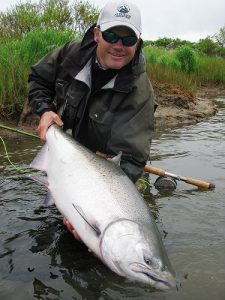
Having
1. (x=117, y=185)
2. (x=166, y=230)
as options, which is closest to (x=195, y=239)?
(x=166, y=230)

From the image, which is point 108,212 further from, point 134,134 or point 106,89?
point 106,89

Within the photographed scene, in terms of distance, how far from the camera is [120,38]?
391 centimetres

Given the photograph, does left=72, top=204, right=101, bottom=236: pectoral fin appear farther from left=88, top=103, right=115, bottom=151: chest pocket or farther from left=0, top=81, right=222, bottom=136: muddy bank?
left=0, top=81, right=222, bottom=136: muddy bank

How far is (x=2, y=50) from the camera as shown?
29.7 ft

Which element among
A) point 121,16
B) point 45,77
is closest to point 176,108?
point 45,77

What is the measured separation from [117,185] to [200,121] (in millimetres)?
8041

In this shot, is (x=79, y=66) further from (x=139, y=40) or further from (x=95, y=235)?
(x=95, y=235)

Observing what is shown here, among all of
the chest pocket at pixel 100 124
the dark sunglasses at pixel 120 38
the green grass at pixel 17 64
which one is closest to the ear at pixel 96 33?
the dark sunglasses at pixel 120 38

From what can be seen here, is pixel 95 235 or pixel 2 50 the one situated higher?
pixel 2 50

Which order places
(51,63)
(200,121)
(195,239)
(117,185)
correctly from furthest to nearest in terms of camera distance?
(200,121), (51,63), (195,239), (117,185)

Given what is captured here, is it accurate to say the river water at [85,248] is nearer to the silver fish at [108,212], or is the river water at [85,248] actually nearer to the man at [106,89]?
the silver fish at [108,212]

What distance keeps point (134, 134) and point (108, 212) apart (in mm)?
1281

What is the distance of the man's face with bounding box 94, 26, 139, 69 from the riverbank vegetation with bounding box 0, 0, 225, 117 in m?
4.58

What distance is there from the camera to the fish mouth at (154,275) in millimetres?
2567
